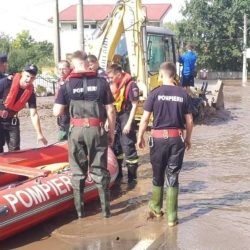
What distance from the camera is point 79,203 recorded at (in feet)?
20.9

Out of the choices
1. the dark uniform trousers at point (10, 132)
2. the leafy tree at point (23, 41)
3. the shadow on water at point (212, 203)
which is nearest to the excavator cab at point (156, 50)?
the dark uniform trousers at point (10, 132)

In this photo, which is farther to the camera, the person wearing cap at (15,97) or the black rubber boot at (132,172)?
the black rubber boot at (132,172)

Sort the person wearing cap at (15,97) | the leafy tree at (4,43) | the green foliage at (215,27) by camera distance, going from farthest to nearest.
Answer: the green foliage at (215,27) → the leafy tree at (4,43) → the person wearing cap at (15,97)

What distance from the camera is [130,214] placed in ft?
21.4

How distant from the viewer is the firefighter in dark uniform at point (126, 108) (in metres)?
7.78

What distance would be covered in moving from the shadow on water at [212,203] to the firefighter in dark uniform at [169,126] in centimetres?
58

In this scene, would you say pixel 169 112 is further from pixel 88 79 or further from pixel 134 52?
pixel 134 52

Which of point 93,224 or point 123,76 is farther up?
point 123,76

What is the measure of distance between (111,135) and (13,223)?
64.7 inches

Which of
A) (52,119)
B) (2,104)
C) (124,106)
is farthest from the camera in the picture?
(52,119)

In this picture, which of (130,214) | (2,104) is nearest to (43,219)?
(130,214)

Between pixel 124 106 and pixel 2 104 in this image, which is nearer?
pixel 2 104

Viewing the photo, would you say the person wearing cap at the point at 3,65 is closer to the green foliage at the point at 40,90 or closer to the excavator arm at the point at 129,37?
the excavator arm at the point at 129,37

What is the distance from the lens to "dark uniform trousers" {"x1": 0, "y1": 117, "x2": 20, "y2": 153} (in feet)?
25.3
